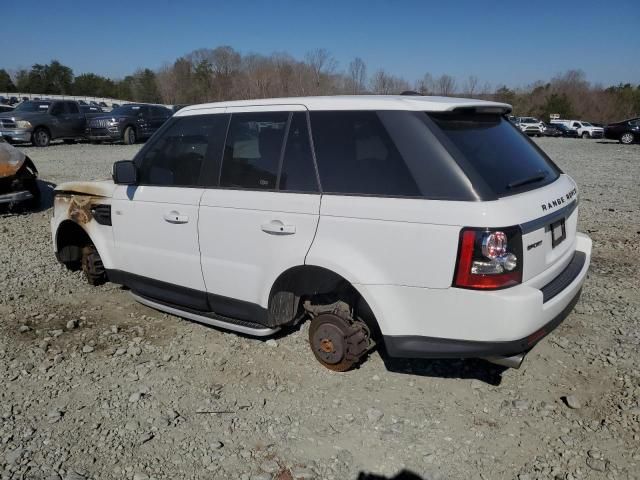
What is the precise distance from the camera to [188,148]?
4004mm

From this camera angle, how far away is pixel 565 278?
3.20 metres

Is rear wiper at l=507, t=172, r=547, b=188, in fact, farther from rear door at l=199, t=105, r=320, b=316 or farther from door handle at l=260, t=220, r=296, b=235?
door handle at l=260, t=220, r=296, b=235

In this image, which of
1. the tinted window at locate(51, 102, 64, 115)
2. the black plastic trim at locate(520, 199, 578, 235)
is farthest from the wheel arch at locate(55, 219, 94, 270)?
the tinted window at locate(51, 102, 64, 115)

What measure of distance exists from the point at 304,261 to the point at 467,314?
1.05 metres

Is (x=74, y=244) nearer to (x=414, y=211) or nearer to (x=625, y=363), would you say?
(x=414, y=211)

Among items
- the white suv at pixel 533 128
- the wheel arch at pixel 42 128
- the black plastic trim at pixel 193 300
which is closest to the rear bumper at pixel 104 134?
the wheel arch at pixel 42 128

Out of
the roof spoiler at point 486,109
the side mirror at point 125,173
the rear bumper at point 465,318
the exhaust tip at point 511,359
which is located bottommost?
the exhaust tip at point 511,359

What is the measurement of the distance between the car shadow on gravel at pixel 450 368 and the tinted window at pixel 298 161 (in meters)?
1.45

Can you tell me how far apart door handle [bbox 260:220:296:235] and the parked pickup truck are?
19.8 metres

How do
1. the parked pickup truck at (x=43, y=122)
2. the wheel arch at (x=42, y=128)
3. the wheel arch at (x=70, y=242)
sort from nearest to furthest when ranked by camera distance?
the wheel arch at (x=70, y=242)
the parked pickup truck at (x=43, y=122)
the wheel arch at (x=42, y=128)

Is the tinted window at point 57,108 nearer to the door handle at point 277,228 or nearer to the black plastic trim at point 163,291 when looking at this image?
the black plastic trim at point 163,291

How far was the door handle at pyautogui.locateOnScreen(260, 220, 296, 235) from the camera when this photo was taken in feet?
10.6

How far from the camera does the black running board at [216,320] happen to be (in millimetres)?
3699

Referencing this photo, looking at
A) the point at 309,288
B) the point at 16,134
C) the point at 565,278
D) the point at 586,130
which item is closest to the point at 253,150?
the point at 309,288
